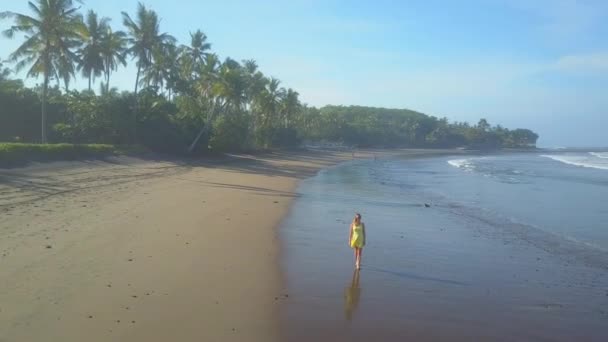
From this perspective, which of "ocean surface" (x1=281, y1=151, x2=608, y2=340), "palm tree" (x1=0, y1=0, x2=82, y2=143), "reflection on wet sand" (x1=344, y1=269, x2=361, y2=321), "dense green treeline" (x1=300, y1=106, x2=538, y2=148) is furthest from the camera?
"dense green treeline" (x1=300, y1=106, x2=538, y2=148)

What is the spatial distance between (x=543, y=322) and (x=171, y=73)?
4545 centimetres

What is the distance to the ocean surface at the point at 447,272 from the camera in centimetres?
685

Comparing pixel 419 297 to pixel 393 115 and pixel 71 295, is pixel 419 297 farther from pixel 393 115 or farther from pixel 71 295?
pixel 393 115

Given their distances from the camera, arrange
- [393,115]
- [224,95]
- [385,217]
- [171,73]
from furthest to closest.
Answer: [393,115] → [171,73] → [224,95] → [385,217]

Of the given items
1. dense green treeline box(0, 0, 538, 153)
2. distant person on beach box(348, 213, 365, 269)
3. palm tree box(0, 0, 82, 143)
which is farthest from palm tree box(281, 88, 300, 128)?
distant person on beach box(348, 213, 365, 269)

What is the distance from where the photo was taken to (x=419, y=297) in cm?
799

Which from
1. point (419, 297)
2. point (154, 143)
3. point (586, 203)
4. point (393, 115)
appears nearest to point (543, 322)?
point (419, 297)

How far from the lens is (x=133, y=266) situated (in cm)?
845

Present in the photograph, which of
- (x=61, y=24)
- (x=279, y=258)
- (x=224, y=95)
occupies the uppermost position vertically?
(x=61, y=24)

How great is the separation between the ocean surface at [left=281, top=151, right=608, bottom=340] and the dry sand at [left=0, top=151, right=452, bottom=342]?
2.36 ft

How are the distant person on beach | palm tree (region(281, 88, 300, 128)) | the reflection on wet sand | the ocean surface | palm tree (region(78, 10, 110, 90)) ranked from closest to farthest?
the ocean surface
the reflection on wet sand
the distant person on beach
palm tree (region(78, 10, 110, 90))
palm tree (region(281, 88, 300, 128))

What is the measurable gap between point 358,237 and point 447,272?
6.66 feet

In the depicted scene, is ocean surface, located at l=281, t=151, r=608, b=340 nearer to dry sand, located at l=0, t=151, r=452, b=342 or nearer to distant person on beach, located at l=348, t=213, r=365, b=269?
distant person on beach, located at l=348, t=213, r=365, b=269

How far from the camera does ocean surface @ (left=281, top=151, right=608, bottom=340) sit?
270 inches
